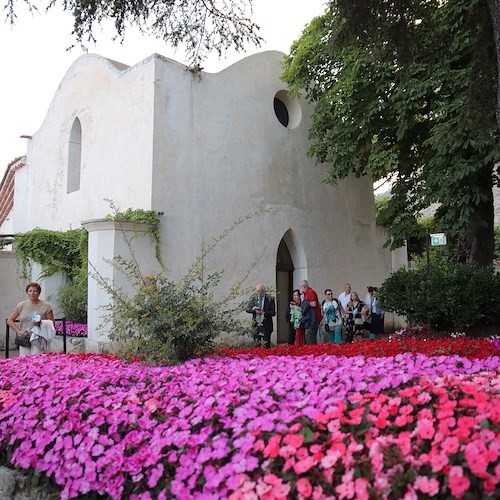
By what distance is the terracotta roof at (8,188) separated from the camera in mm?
21359

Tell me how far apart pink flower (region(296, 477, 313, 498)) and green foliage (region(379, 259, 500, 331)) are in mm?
8579

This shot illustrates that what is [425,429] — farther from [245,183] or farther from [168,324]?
[245,183]

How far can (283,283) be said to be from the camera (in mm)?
16938

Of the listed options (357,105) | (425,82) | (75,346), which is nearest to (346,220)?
(357,105)

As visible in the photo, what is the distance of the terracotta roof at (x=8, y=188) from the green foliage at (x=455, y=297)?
16.0m

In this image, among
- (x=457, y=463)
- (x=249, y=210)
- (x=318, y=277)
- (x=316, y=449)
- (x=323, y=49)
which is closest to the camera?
(x=457, y=463)

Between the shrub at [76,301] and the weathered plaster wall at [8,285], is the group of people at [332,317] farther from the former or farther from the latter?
the weathered plaster wall at [8,285]

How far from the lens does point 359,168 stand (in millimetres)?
14422

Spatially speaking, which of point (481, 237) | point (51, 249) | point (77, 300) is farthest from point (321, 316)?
point (51, 249)

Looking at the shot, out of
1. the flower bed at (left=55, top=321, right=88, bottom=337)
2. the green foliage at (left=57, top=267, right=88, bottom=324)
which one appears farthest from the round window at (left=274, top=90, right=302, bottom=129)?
the flower bed at (left=55, top=321, right=88, bottom=337)

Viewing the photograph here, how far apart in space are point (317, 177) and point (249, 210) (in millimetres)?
3181

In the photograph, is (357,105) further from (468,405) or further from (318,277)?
(468,405)

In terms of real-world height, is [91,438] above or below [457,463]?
below

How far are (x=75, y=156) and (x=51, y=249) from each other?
139 inches
